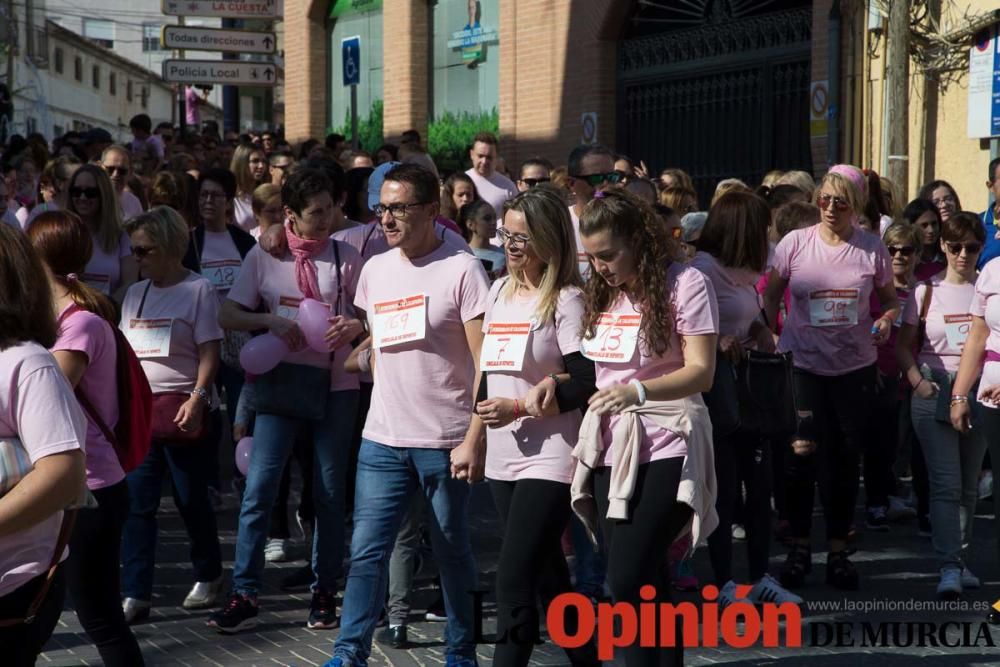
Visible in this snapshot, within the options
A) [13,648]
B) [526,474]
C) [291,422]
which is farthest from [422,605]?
[13,648]

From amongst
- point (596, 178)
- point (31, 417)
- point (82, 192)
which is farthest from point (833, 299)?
point (31, 417)

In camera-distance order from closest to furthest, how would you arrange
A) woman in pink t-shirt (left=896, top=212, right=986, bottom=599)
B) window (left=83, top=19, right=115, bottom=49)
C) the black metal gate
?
woman in pink t-shirt (left=896, top=212, right=986, bottom=599) → the black metal gate → window (left=83, top=19, right=115, bottom=49)

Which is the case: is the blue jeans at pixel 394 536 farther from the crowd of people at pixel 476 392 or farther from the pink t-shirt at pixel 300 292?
the pink t-shirt at pixel 300 292

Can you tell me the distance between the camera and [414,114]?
23.3 metres

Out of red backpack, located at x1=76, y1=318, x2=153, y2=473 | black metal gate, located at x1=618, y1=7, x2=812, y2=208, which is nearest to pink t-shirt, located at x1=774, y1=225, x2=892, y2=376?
red backpack, located at x1=76, y1=318, x2=153, y2=473

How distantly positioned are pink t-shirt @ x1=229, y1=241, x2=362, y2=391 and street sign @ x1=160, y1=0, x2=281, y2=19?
13250mm

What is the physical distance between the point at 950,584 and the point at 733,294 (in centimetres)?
168

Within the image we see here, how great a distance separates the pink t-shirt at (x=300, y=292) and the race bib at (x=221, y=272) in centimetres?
241

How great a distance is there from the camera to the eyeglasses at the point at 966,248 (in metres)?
7.22

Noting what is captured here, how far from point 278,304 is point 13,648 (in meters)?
3.08

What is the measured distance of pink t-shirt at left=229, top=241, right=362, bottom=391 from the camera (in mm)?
6484

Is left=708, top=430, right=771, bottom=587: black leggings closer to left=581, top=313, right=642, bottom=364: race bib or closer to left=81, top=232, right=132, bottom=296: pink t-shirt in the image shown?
left=581, top=313, right=642, bottom=364: race bib

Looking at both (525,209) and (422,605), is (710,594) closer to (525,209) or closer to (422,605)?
(422,605)

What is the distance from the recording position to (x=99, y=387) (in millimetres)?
4887
